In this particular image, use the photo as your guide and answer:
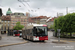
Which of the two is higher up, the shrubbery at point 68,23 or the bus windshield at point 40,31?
the shrubbery at point 68,23

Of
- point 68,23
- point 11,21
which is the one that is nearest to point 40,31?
point 68,23

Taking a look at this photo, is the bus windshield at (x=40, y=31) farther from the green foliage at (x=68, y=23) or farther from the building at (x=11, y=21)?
the building at (x=11, y=21)

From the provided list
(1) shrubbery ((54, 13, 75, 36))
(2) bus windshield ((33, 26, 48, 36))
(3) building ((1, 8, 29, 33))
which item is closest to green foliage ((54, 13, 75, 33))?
(1) shrubbery ((54, 13, 75, 36))

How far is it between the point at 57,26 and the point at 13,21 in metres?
104

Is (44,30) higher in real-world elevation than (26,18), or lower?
lower

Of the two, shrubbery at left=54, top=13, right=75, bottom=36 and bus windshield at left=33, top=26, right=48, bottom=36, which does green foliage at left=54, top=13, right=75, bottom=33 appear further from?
bus windshield at left=33, top=26, right=48, bottom=36

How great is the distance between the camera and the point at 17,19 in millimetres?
153125

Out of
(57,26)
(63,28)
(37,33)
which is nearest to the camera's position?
(37,33)

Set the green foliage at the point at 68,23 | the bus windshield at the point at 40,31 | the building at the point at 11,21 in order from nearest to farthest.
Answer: the bus windshield at the point at 40,31, the green foliage at the point at 68,23, the building at the point at 11,21

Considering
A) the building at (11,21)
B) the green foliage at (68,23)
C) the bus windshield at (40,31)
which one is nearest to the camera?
the bus windshield at (40,31)

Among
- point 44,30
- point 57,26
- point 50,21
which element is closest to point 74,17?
point 57,26

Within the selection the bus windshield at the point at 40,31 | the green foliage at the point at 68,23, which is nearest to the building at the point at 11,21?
the green foliage at the point at 68,23

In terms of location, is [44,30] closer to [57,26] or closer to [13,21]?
[57,26]

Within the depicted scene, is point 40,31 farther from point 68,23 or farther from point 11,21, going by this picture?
point 11,21
